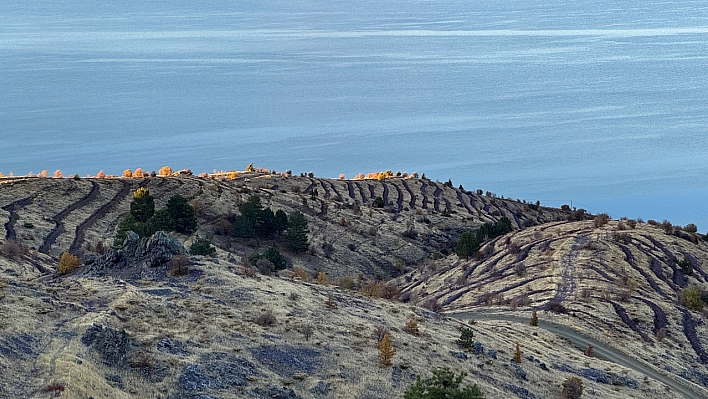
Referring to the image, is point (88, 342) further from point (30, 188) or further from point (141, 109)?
point (141, 109)

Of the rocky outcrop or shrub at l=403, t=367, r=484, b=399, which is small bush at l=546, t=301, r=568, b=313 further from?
shrub at l=403, t=367, r=484, b=399

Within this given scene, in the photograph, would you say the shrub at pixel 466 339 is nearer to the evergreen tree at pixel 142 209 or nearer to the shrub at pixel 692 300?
the shrub at pixel 692 300

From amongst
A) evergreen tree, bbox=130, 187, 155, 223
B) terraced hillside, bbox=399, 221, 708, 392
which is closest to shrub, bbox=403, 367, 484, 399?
terraced hillside, bbox=399, 221, 708, 392

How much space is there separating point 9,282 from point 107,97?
5328 inches

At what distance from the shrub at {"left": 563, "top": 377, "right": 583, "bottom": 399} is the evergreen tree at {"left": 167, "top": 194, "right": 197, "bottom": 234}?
26455 mm

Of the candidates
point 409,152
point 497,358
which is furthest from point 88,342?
point 409,152

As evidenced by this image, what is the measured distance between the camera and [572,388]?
2033cm

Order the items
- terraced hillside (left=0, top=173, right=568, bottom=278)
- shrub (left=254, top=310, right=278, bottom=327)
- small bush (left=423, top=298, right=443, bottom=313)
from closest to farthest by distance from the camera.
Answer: shrub (left=254, top=310, right=278, bottom=327) → small bush (left=423, top=298, right=443, bottom=313) → terraced hillside (left=0, top=173, right=568, bottom=278)

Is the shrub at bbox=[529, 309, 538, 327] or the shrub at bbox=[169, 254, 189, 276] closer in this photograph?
the shrub at bbox=[169, 254, 189, 276]

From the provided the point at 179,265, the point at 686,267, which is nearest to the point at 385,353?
the point at 179,265

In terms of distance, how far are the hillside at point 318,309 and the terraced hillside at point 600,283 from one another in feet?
0.39

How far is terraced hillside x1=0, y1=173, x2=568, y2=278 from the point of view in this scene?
41.1 meters

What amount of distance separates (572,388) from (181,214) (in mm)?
26982

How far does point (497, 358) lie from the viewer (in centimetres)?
2158
